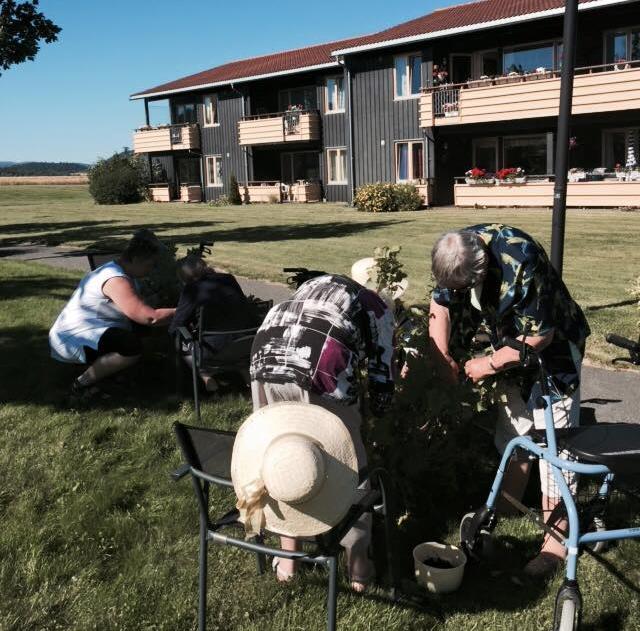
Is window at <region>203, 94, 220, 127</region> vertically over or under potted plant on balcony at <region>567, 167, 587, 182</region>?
over

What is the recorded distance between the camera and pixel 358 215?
22.4m

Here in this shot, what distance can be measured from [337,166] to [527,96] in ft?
33.7

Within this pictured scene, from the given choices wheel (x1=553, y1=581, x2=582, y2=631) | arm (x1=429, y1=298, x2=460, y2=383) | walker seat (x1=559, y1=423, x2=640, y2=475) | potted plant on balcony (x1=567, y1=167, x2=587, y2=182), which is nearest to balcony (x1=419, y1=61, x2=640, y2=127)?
potted plant on balcony (x1=567, y1=167, x2=587, y2=182)

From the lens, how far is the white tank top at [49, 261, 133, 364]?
17.5ft

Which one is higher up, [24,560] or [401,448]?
[401,448]

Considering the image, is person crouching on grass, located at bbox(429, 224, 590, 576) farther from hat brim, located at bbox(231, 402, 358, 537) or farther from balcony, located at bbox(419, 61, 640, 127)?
balcony, located at bbox(419, 61, 640, 127)

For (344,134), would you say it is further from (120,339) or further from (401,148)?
(120,339)

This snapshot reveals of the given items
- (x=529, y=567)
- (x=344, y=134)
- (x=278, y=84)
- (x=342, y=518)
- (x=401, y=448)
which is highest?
(x=278, y=84)

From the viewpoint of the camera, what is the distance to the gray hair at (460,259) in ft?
9.29

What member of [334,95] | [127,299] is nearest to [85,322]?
[127,299]

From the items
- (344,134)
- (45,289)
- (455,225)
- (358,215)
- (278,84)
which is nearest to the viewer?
(45,289)

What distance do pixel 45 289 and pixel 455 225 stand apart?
10378 mm

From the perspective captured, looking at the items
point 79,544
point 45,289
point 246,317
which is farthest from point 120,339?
point 45,289

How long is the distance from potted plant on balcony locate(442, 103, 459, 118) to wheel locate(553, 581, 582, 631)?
2301cm
